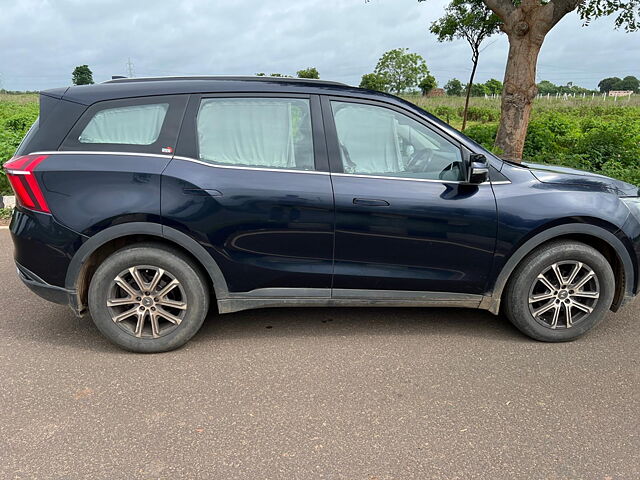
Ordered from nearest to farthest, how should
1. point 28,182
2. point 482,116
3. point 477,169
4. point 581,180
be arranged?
1. point 28,182
2. point 477,169
3. point 581,180
4. point 482,116

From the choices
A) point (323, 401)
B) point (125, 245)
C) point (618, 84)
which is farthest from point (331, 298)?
point (618, 84)

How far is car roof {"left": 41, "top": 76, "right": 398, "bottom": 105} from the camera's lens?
3.29 m

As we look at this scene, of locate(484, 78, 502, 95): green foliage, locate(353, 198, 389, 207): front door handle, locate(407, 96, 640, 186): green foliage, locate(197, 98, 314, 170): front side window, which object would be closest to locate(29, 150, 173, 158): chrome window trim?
locate(197, 98, 314, 170): front side window

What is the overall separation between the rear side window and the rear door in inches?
3.9

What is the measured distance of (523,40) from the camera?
749 cm

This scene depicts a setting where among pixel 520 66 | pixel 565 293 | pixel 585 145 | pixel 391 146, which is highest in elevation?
pixel 520 66

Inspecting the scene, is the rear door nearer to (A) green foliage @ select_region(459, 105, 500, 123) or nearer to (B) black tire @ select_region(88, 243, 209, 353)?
(B) black tire @ select_region(88, 243, 209, 353)

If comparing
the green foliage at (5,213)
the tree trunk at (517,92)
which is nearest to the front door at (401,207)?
the tree trunk at (517,92)

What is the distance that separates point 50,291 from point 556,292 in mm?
3492

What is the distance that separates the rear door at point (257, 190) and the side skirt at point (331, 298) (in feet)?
0.06

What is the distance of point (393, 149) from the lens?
3445mm

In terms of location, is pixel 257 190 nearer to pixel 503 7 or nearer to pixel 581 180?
pixel 581 180

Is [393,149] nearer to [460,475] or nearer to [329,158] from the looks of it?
[329,158]

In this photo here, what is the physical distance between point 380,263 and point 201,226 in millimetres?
1226
